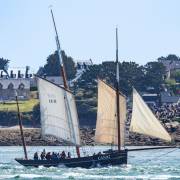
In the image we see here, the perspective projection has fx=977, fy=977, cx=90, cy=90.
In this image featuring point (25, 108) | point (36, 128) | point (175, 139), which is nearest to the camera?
point (175, 139)

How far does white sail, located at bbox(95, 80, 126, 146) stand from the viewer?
264 feet

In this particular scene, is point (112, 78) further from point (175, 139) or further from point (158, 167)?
point (158, 167)

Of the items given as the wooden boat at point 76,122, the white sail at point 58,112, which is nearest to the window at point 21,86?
the wooden boat at point 76,122

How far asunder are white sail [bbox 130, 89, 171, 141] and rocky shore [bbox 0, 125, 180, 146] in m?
39.3

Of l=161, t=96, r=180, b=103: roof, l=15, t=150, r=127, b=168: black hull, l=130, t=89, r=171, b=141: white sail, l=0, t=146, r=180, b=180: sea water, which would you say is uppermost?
l=130, t=89, r=171, b=141: white sail

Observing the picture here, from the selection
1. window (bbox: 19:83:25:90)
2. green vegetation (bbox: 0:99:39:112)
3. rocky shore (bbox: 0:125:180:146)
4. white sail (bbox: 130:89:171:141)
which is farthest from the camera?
window (bbox: 19:83:25:90)

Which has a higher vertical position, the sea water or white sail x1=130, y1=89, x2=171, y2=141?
white sail x1=130, y1=89, x2=171, y2=141

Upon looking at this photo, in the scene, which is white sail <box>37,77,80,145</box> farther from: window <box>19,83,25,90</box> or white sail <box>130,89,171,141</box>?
window <box>19,83,25,90</box>

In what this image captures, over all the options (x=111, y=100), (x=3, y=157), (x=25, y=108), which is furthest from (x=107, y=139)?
(x=25, y=108)

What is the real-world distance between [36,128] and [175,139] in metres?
31.1

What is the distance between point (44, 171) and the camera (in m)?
78.3

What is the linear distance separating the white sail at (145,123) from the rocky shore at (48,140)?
39262 millimetres

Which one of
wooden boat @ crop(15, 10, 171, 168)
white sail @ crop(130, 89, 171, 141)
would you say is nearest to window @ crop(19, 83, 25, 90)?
wooden boat @ crop(15, 10, 171, 168)

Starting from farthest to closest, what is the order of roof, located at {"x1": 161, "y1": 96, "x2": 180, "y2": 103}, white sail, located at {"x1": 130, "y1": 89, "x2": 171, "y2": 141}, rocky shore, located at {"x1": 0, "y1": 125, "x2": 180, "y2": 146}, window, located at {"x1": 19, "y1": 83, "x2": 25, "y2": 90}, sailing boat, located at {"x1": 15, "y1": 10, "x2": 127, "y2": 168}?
window, located at {"x1": 19, "y1": 83, "x2": 25, "y2": 90}, roof, located at {"x1": 161, "y1": 96, "x2": 180, "y2": 103}, rocky shore, located at {"x1": 0, "y1": 125, "x2": 180, "y2": 146}, sailing boat, located at {"x1": 15, "y1": 10, "x2": 127, "y2": 168}, white sail, located at {"x1": 130, "y1": 89, "x2": 171, "y2": 141}
